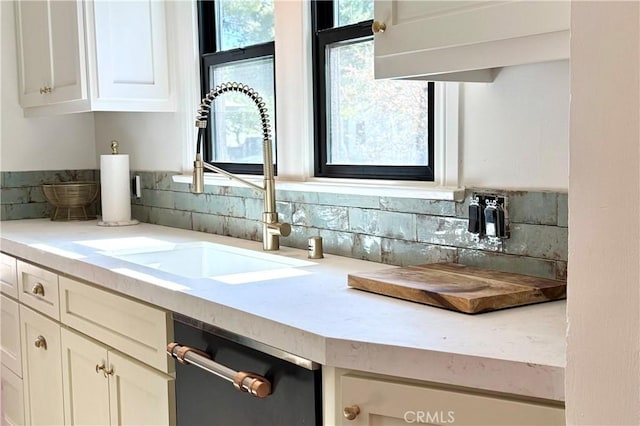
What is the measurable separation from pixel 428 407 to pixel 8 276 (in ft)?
6.68

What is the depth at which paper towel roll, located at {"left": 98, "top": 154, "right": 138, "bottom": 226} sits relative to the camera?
3197 millimetres

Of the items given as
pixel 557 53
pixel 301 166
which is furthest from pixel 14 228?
pixel 557 53

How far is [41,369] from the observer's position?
2.58 meters

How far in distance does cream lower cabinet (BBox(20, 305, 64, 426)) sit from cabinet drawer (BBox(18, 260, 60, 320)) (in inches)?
1.3

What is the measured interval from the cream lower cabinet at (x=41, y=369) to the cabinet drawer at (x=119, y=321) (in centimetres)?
15

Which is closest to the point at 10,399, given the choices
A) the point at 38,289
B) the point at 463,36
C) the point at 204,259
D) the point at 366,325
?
the point at 38,289

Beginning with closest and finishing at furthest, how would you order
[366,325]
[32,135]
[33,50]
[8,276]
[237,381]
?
[366,325]
[237,381]
[8,276]
[33,50]
[32,135]

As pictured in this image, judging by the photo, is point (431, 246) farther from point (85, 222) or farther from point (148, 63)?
point (85, 222)

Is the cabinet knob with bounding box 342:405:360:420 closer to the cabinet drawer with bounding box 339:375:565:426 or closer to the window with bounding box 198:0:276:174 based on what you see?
the cabinet drawer with bounding box 339:375:565:426

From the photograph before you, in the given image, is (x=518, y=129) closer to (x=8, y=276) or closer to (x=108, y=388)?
(x=108, y=388)

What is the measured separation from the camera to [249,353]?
156 centimetres

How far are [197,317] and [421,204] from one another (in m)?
0.66

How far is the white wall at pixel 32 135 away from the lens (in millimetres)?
3451

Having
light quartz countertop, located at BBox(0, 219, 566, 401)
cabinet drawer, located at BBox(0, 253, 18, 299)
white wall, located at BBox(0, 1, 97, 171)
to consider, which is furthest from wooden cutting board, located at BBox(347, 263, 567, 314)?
white wall, located at BBox(0, 1, 97, 171)
